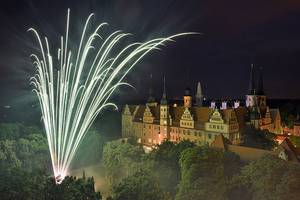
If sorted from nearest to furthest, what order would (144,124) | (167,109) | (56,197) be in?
(56,197), (167,109), (144,124)

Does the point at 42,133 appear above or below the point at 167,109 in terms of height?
below

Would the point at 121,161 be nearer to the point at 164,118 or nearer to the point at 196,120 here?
the point at 196,120

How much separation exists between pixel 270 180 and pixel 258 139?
15.5m

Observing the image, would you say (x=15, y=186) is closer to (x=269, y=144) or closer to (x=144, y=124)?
(x=269, y=144)

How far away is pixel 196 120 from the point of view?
44.0 meters

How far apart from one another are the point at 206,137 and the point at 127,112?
17633 mm

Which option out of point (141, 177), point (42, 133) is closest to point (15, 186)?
point (141, 177)

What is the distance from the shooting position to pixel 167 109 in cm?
4744

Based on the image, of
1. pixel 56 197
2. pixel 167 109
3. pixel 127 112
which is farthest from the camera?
pixel 127 112

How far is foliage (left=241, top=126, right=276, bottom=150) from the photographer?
36094 millimetres

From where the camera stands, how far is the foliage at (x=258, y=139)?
3609 cm

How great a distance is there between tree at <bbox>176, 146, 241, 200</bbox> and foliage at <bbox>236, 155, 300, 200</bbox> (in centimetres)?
151

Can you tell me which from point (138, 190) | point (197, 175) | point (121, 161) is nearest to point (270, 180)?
point (197, 175)

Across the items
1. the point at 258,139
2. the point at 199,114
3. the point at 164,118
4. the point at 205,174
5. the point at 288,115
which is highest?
the point at 199,114
